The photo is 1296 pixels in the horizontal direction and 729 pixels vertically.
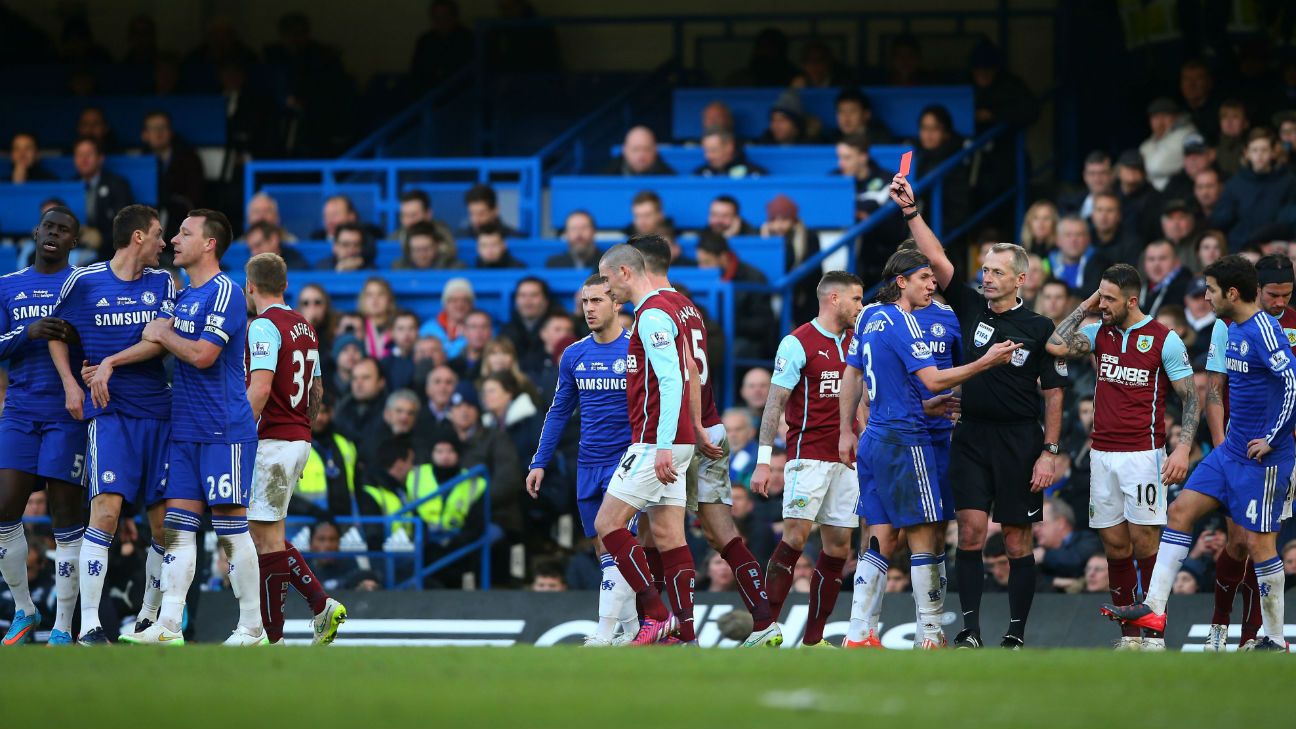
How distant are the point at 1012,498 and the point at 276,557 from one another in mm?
4266

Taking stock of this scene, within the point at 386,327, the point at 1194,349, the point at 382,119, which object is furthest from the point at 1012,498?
the point at 382,119

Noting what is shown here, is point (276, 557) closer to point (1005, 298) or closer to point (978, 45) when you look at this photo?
point (1005, 298)

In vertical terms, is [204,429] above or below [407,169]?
below

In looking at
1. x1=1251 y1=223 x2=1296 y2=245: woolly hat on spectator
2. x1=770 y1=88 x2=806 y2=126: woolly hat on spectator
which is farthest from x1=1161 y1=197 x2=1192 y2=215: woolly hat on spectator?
x1=770 y1=88 x2=806 y2=126: woolly hat on spectator

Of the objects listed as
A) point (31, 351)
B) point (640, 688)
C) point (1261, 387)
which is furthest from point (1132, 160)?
point (640, 688)

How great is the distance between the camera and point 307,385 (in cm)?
1084

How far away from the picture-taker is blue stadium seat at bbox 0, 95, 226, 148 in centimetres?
2030

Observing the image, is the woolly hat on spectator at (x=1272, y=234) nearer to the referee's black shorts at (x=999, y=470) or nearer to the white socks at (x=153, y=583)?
the referee's black shorts at (x=999, y=470)

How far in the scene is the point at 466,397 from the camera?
15.2 meters

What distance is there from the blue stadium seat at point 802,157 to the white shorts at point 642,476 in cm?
836

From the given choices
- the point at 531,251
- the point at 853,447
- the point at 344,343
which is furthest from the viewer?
the point at 531,251

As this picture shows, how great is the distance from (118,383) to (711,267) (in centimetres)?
676

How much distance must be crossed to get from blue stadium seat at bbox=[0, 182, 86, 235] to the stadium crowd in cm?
21

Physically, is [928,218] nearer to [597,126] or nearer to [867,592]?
[597,126]
